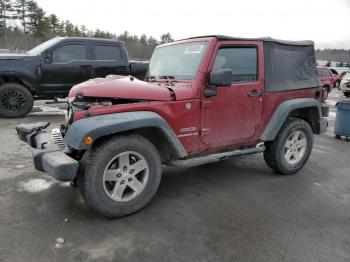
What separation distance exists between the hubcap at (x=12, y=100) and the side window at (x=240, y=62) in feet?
21.1

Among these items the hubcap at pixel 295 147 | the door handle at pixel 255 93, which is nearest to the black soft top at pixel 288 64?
the door handle at pixel 255 93

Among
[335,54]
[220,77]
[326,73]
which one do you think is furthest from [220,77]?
[335,54]

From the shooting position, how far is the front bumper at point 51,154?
3143 mm

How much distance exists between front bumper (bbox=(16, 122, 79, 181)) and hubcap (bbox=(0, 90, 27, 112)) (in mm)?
4791

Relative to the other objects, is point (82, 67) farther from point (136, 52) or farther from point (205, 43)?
point (136, 52)

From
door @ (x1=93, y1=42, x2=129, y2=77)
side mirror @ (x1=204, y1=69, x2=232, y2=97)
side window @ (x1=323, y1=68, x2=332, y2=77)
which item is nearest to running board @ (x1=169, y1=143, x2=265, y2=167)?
side mirror @ (x1=204, y1=69, x2=232, y2=97)

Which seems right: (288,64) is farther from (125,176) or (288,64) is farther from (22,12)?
(22,12)

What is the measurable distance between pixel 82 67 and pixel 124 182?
20.9ft

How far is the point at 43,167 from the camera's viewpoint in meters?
3.38

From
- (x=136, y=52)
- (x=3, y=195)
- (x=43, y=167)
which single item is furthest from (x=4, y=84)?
(x=136, y=52)

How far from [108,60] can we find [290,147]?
6.19 m

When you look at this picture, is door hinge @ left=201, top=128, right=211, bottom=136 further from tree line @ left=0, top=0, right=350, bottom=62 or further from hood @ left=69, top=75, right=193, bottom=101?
tree line @ left=0, top=0, right=350, bottom=62

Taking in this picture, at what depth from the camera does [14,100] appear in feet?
28.6

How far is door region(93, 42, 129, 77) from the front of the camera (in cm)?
938
